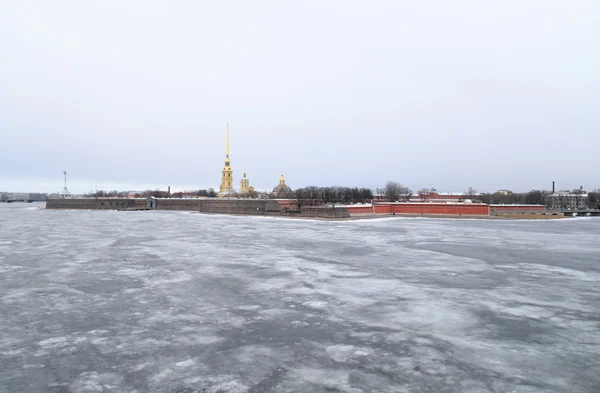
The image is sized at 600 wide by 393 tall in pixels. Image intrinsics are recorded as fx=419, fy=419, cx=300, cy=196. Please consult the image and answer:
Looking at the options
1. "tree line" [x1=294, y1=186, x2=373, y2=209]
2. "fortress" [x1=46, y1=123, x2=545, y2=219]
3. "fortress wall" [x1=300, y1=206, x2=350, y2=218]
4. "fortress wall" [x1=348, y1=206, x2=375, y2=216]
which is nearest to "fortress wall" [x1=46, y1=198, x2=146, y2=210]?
"fortress" [x1=46, y1=123, x2=545, y2=219]

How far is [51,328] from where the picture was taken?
22.0ft

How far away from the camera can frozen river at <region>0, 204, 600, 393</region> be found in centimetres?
488

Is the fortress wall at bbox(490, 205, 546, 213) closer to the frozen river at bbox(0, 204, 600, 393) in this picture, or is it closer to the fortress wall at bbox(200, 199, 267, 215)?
the fortress wall at bbox(200, 199, 267, 215)

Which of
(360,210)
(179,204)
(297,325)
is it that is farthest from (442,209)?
(179,204)

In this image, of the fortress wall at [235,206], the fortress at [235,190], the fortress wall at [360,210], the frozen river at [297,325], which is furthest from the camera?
the fortress at [235,190]

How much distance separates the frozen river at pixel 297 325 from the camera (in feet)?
16.0

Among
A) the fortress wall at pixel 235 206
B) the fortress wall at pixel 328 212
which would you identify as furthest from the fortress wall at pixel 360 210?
the fortress wall at pixel 235 206

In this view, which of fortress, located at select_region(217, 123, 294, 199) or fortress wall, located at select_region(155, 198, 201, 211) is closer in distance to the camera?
fortress wall, located at select_region(155, 198, 201, 211)

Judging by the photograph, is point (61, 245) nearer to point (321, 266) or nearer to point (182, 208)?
point (321, 266)

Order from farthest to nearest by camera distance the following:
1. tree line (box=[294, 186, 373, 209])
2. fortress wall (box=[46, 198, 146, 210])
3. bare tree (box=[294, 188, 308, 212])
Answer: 1. fortress wall (box=[46, 198, 146, 210])
2. tree line (box=[294, 186, 373, 209])
3. bare tree (box=[294, 188, 308, 212])

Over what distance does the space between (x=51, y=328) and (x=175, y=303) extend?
86.4 inches

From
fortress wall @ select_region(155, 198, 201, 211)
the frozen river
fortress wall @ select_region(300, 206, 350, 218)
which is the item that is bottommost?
the frozen river

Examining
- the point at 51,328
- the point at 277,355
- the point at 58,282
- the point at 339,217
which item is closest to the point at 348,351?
the point at 277,355

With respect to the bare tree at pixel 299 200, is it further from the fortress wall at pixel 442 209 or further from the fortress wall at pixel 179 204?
the fortress wall at pixel 179 204
